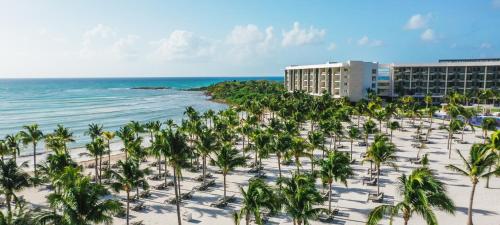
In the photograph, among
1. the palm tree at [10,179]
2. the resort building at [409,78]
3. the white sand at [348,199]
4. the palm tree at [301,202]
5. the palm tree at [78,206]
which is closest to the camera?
the palm tree at [78,206]

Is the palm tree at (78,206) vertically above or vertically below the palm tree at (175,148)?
below

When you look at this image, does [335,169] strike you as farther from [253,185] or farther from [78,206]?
[78,206]

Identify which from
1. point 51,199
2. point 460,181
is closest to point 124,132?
point 51,199

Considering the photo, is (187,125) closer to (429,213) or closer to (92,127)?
(92,127)

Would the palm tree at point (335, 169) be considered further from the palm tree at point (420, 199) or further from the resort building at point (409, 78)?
the resort building at point (409, 78)

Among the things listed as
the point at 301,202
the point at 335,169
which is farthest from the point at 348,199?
the point at 301,202

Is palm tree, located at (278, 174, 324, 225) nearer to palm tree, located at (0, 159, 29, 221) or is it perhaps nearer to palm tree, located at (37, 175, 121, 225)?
palm tree, located at (37, 175, 121, 225)

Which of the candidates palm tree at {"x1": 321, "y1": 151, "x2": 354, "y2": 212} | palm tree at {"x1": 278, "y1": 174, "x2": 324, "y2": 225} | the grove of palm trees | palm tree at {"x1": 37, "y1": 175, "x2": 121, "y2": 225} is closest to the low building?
the grove of palm trees

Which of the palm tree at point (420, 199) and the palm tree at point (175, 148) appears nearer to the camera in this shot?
the palm tree at point (420, 199)

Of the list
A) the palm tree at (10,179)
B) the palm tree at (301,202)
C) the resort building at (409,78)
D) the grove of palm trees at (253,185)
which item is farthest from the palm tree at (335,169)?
the resort building at (409,78)
